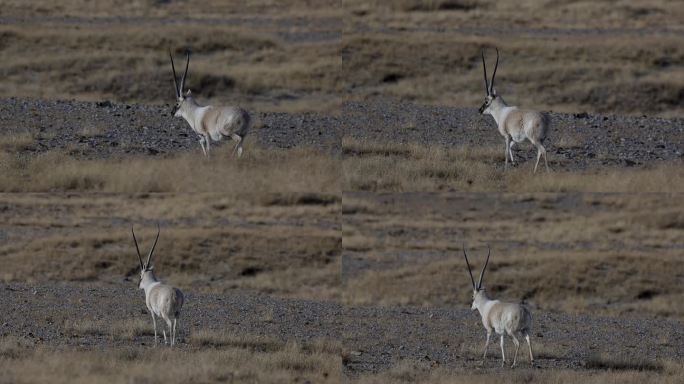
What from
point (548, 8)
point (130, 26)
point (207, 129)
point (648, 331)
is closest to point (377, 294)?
point (648, 331)

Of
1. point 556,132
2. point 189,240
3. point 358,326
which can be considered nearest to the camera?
point 358,326

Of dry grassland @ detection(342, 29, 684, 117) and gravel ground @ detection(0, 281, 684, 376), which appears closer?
gravel ground @ detection(0, 281, 684, 376)

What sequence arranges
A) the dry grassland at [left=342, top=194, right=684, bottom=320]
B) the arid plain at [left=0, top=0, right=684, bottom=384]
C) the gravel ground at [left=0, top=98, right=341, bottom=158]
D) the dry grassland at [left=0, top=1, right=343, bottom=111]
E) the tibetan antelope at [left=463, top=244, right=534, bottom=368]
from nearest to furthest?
1. the tibetan antelope at [left=463, top=244, right=534, bottom=368]
2. the arid plain at [left=0, top=0, right=684, bottom=384]
3. the gravel ground at [left=0, top=98, right=341, bottom=158]
4. the dry grassland at [left=342, top=194, right=684, bottom=320]
5. the dry grassland at [left=0, top=1, right=343, bottom=111]

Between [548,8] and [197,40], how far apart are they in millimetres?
18687

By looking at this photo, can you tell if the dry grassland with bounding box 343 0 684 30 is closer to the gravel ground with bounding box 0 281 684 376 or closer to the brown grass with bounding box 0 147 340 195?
the gravel ground with bounding box 0 281 684 376

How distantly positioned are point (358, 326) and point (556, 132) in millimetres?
7628

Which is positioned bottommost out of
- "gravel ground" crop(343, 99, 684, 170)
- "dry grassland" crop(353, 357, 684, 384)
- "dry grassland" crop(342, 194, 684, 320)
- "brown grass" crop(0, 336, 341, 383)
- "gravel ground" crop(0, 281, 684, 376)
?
"dry grassland" crop(342, 194, 684, 320)

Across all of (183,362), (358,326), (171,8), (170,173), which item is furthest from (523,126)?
(171,8)

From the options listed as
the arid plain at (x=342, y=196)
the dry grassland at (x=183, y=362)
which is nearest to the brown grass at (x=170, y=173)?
the arid plain at (x=342, y=196)

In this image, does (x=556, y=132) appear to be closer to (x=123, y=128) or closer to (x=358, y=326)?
(x=358, y=326)

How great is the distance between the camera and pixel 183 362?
59.5ft

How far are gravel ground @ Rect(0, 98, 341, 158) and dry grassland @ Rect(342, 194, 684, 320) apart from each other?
4.26 m

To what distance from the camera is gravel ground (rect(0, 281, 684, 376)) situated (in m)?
21.1

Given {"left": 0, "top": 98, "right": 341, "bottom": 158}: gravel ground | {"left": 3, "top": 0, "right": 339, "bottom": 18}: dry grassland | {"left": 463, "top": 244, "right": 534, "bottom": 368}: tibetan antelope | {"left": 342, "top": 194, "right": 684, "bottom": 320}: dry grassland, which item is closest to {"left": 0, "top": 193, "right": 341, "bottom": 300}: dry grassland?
{"left": 342, "top": 194, "right": 684, "bottom": 320}: dry grassland
